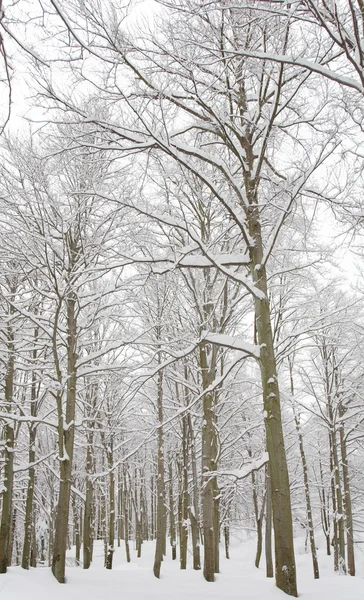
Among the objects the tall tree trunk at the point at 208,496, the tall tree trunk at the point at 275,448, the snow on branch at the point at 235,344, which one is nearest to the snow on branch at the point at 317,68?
the tall tree trunk at the point at 275,448

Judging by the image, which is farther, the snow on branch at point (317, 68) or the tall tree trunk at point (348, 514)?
the tall tree trunk at point (348, 514)

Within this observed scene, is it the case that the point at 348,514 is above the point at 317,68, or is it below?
below

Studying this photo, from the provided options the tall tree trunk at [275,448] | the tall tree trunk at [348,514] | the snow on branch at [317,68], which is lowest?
the tall tree trunk at [348,514]

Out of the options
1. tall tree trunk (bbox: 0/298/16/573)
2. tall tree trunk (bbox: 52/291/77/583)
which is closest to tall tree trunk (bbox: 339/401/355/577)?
tall tree trunk (bbox: 52/291/77/583)

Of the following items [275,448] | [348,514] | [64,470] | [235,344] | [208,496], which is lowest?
[348,514]

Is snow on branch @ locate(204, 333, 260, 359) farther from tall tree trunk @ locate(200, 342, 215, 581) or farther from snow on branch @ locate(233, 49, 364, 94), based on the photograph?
snow on branch @ locate(233, 49, 364, 94)

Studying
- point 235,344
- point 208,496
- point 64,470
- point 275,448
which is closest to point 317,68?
point 235,344

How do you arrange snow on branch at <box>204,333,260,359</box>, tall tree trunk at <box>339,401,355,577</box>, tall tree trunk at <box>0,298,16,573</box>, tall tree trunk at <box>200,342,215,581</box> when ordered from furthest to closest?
tall tree trunk at <box>339,401,355,577</box>
tall tree trunk at <box>0,298,16,573</box>
tall tree trunk at <box>200,342,215,581</box>
snow on branch at <box>204,333,260,359</box>

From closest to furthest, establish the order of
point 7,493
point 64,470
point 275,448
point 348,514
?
1. point 275,448
2. point 64,470
3. point 7,493
4. point 348,514

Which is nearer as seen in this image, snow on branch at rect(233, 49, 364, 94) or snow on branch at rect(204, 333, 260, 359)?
snow on branch at rect(233, 49, 364, 94)

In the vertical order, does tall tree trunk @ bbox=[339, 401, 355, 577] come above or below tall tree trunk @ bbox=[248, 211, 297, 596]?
below

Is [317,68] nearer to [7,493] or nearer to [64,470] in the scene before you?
[64,470]

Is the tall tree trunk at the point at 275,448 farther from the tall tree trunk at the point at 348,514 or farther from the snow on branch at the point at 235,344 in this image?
the tall tree trunk at the point at 348,514

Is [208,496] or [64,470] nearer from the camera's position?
[64,470]
